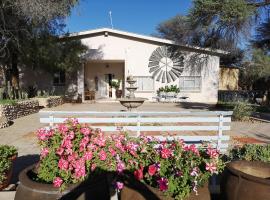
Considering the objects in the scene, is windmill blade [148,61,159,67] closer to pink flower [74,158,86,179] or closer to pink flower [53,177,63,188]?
pink flower [74,158,86,179]

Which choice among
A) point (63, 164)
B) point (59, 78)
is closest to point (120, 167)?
point (63, 164)

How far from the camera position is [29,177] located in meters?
3.23

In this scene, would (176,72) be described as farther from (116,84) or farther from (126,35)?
(116,84)

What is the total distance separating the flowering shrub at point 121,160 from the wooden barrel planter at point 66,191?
10cm

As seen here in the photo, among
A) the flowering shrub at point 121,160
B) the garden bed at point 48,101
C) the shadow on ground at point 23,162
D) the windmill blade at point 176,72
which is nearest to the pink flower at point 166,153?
the flowering shrub at point 121,160

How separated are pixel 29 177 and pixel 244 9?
12805 millimetres

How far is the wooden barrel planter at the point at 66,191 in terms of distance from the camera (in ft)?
9.36

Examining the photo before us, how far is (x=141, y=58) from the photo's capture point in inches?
949

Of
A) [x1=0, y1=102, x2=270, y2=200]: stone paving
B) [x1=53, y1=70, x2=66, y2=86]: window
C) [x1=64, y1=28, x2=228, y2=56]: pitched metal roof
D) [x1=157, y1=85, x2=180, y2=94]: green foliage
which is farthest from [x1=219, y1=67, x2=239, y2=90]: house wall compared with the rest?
[x1=0, y1=102, x2=270, y2=200]: stone paving

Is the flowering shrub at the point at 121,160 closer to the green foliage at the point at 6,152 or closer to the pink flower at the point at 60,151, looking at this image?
the pink flower at the point at 60,151

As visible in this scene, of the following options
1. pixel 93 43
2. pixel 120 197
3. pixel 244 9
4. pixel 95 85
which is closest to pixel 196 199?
pixel 120 197

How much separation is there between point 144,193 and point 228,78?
2916 centimetres

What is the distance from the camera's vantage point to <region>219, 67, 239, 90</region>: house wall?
2994 cm

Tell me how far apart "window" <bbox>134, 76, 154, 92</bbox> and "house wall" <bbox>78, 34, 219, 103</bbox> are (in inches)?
9.9
